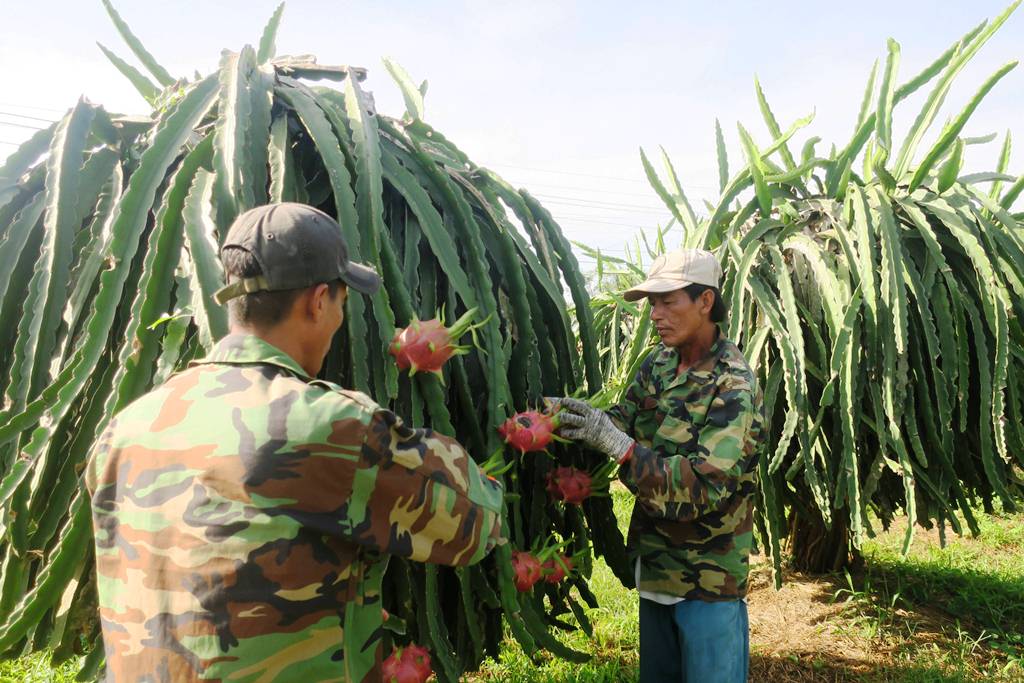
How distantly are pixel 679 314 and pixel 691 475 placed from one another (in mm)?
476

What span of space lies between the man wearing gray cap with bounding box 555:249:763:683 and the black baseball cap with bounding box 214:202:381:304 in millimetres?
896

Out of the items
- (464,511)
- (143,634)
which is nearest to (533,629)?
(464,511)

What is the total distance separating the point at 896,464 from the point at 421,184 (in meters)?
2.24

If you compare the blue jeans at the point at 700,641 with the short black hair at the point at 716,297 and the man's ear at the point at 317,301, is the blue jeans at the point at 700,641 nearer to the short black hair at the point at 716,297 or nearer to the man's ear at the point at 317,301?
the short black hair at the point at 716,297

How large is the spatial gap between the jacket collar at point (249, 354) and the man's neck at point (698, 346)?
4.43 ft

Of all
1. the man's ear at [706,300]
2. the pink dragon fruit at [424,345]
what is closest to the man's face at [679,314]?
the man's ear at [706,300]

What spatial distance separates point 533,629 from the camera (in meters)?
1.87

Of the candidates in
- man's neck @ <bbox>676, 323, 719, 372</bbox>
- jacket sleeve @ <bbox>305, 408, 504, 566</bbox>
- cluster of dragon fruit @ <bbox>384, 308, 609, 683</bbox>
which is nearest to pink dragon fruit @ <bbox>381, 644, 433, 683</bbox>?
cluster of dragon fruit @ <bbox>384, 308, 609, 683</bbox>

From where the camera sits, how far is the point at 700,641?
83.0 inches

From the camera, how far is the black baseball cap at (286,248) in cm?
119

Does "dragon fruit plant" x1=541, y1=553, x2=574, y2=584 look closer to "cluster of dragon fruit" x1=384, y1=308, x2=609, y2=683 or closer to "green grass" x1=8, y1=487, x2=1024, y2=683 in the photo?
"cluster of dragon fruit" x1=384, y1=308, x2=609, y2=683

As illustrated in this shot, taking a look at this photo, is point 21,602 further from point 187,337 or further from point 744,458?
point 744,458

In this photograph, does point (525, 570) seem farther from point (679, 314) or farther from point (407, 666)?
point (679, 314)

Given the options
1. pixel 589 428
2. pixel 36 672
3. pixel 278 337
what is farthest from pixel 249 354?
pixel 36 672
